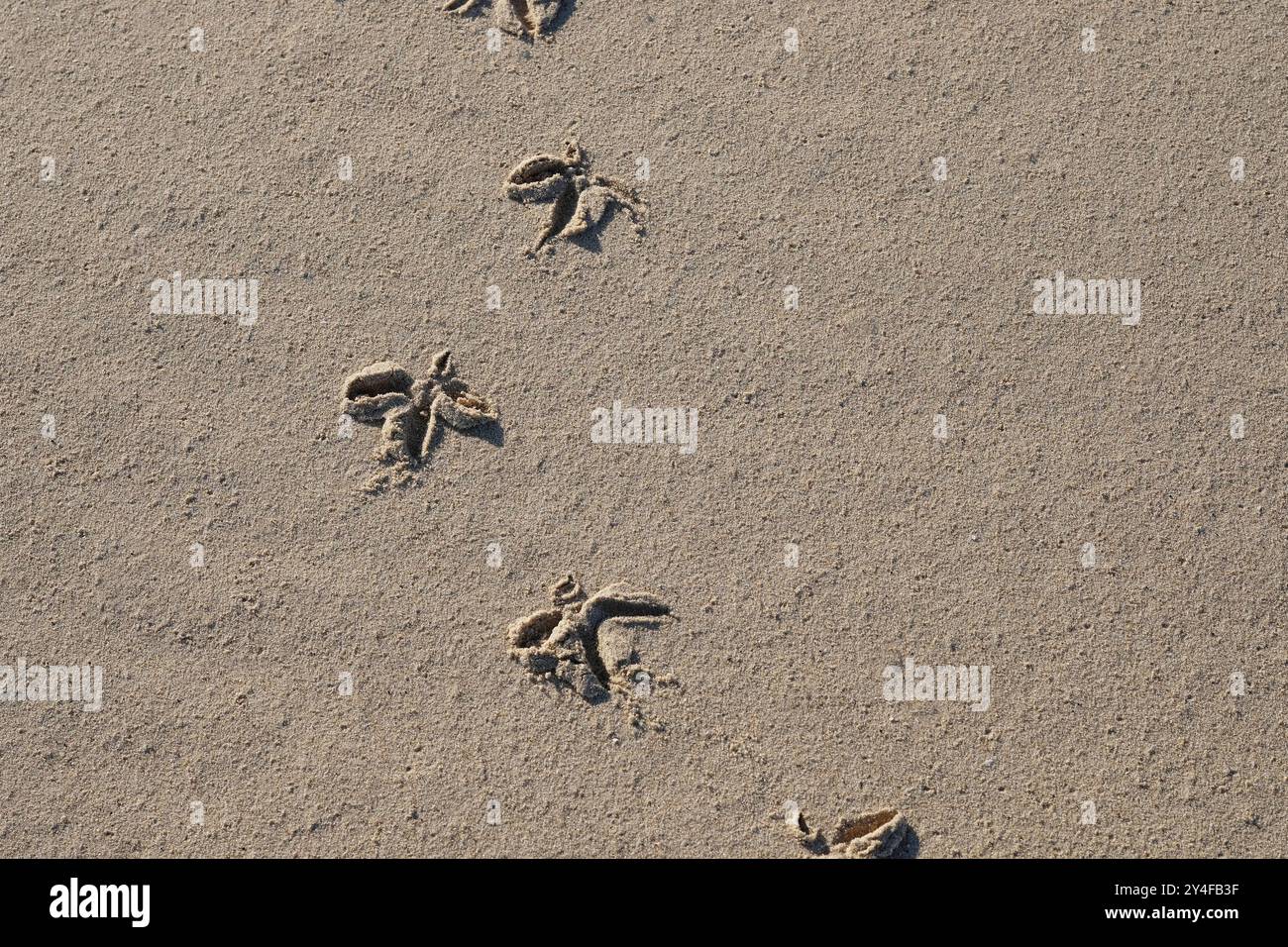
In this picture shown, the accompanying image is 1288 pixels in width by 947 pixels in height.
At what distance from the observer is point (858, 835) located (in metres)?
3.93

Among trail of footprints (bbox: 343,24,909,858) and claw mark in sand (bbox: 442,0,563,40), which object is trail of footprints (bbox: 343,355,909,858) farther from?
claw mark in sand (bbox: 442,0,563,40)

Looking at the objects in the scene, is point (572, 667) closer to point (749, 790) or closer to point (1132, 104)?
point (749, 790)

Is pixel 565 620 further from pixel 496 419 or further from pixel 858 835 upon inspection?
pixel 858 835

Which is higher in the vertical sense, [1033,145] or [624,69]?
[624,69]

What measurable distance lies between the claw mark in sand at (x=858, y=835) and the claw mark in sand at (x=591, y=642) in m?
0.57

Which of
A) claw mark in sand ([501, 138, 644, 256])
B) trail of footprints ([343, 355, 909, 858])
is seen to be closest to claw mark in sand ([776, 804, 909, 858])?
trail of footprints ([343, 355, 909, 858])

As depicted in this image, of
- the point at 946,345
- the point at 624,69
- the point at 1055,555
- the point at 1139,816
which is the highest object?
the point at 624,69

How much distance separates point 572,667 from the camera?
4.00 metres

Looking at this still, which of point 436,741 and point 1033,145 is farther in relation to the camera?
point 1033,145

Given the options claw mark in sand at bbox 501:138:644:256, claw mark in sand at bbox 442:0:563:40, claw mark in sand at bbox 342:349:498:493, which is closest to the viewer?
claw mark in sand at bbox 342:349:498:493

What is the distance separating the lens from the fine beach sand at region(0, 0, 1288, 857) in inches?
157

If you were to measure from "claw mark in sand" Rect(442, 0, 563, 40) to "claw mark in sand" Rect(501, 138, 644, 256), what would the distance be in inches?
17.5

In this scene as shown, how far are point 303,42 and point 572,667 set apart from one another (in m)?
2.43

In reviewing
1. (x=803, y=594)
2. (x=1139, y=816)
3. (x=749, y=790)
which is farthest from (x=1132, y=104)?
(x=749, y=790)
